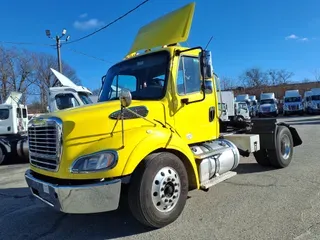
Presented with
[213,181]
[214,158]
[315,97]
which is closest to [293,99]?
[315,97]

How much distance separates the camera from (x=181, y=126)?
16.0 ft

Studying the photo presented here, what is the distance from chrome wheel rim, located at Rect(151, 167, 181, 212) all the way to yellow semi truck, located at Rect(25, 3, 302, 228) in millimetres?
13

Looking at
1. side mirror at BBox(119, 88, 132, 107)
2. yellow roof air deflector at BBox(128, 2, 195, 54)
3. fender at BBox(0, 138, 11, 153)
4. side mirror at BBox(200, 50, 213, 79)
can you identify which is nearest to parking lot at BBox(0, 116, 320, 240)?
side mirror at BBox(119, 88, 132, 107)

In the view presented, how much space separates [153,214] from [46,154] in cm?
160

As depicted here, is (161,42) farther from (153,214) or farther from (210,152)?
(153,214)

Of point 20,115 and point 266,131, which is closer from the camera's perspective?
point 266,131

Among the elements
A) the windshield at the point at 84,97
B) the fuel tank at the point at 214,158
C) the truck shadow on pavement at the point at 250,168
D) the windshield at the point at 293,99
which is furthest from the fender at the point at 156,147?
the windshield at the point at 293,99

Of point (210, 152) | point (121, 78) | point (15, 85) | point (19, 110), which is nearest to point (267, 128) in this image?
point (210, 152)

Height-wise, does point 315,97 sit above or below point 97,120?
above

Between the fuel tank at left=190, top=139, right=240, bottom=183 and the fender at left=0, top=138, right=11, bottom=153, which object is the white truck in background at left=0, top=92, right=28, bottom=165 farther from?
the fuel tank at left=190, top=139, right=240, bottom=183

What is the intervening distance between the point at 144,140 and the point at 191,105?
1.37 m

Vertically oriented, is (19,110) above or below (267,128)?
above

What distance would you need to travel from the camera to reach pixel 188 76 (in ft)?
16.4

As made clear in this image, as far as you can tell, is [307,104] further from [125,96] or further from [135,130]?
[125,96]
